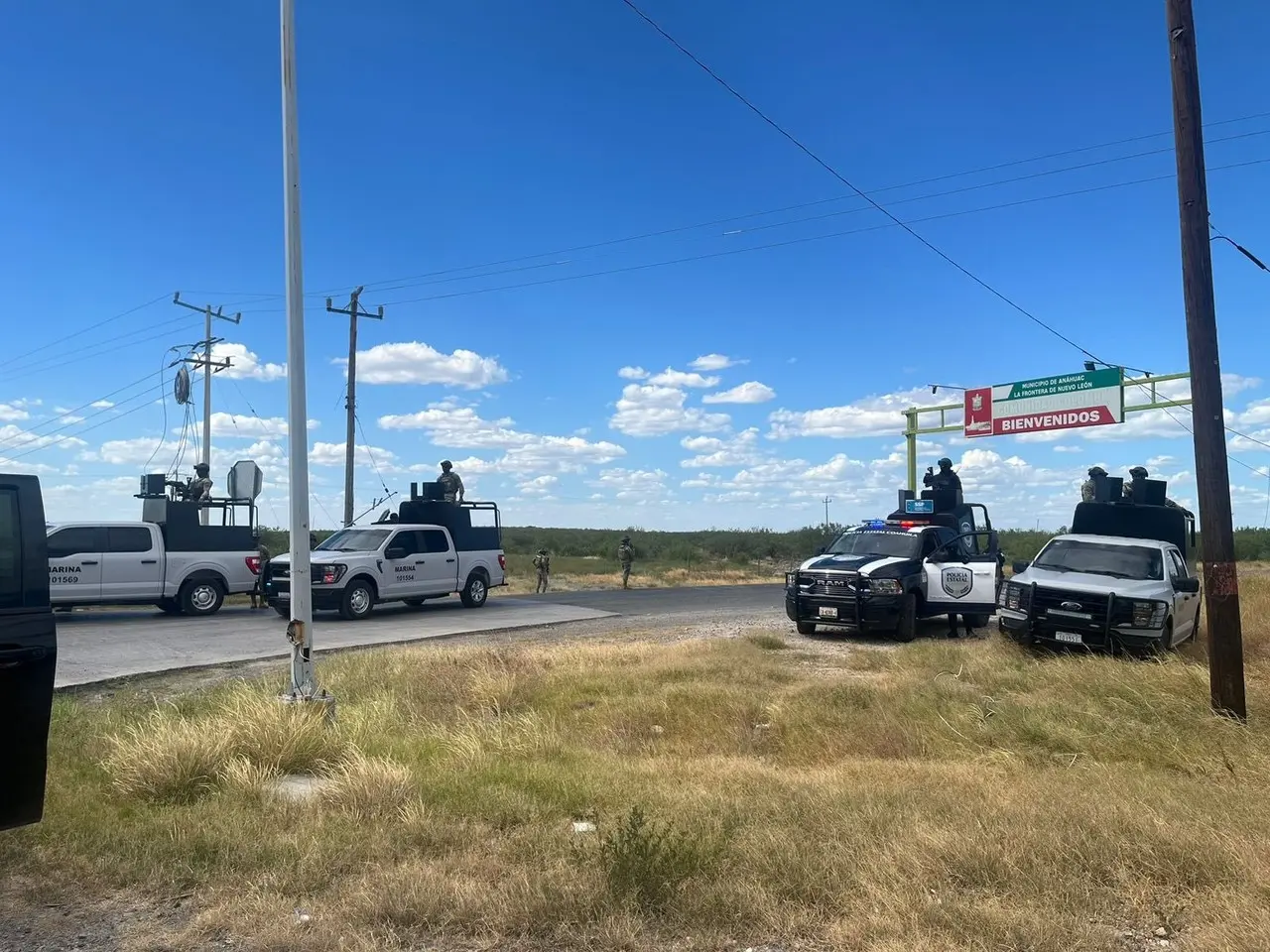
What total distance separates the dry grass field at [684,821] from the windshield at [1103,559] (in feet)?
13.3

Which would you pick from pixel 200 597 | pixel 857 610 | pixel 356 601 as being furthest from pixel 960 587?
pixel 200 597

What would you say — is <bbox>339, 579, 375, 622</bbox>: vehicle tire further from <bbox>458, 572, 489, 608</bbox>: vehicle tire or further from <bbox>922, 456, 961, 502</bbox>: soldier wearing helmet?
<bbox>922, 456, 961, 502</bbox>: soldier wearing helmet

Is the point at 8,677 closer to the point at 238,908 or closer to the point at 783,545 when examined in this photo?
the point at 238,908

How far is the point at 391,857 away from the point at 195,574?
1646 cm

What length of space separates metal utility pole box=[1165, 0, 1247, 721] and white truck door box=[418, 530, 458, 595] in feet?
48.5

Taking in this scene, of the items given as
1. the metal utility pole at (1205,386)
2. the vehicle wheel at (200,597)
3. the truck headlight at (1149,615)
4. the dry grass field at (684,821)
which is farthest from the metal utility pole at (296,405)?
the vehicle wheel at (200,597)

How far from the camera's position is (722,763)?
21.8 feet

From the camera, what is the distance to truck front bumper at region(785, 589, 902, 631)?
1412 cm

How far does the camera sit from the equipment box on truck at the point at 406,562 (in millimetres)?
17766

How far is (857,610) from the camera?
46.5ft

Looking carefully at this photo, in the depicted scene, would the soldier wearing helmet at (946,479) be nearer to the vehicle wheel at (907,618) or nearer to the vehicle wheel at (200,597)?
the vehicle wheel at (907,618)

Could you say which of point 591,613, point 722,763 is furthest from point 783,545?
point 722,763

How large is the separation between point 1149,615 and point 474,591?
545 inches

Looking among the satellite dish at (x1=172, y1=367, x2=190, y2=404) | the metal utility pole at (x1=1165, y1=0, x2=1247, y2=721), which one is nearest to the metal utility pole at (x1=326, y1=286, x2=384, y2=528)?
the satellite dish at (x1=172, y1=367, x2=190, y2=404)
